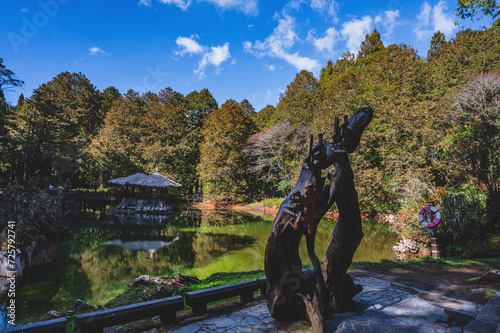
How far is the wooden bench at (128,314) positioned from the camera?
2619 mm

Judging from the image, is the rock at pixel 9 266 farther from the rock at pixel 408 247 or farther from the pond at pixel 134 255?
the rock at pixel 408 247

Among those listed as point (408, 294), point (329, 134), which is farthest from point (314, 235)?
point (329, 134)

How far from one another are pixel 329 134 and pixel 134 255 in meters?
13.8

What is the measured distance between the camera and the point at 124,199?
19.3 m

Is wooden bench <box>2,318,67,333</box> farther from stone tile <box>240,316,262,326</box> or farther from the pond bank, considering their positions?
stone tile <box>240,316,262,326</box>

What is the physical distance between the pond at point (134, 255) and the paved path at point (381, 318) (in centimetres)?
358

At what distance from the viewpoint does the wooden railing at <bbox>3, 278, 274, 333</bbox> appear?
2.43 m

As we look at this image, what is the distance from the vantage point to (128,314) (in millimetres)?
2838

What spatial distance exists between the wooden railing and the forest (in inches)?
304

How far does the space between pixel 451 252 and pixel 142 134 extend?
25708 millimetres

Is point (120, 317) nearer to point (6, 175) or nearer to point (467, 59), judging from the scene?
point (467, 59)

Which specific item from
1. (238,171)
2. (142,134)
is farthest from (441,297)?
(142,134)

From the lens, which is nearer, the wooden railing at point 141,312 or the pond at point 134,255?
the wooden railing at point 141,312

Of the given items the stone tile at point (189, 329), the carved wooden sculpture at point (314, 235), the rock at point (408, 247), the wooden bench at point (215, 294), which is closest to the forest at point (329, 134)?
the rock at point (408, 247)
